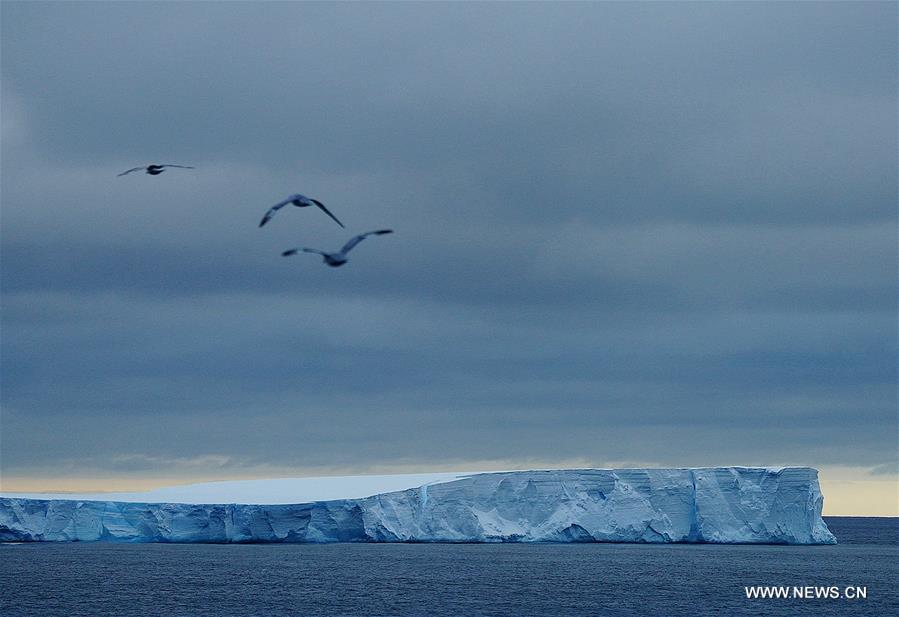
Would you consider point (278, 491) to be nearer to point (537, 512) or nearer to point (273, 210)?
point (537, 512)

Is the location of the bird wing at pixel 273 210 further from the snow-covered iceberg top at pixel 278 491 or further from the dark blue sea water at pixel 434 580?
the snow-covered iceberg top at pixel 278 491

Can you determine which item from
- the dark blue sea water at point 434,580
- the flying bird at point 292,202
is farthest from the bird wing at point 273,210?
the dark blue sea water at point 434,580

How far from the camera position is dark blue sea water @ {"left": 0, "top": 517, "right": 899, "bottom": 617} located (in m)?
42.1

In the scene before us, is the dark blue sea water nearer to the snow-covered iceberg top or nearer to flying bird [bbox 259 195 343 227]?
the snow-covered iceberg top

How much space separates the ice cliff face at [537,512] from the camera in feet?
195

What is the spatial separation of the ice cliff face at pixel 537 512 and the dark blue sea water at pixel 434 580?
1.39 m

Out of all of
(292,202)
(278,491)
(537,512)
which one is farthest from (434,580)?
(292,202)

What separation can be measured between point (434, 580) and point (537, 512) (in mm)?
11631

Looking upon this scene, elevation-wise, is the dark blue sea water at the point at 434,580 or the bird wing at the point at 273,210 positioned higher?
the bird wing at the point at 273,210

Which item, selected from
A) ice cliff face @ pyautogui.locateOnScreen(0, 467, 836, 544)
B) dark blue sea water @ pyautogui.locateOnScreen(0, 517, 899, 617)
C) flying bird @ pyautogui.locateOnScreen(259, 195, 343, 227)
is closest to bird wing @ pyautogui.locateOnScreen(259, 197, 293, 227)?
flying bird @ pyautogui.locateOnScreen(259, 195, 343, 227)

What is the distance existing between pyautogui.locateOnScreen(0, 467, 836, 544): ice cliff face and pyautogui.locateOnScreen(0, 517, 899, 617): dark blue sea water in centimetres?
139

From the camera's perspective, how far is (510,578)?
52094 mm

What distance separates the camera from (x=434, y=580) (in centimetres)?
5103

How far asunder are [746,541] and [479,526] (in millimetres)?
12161
